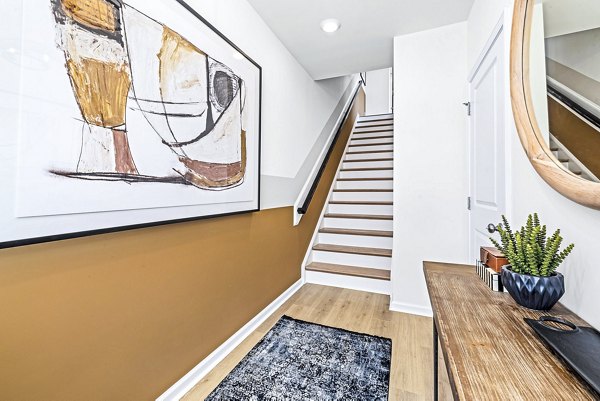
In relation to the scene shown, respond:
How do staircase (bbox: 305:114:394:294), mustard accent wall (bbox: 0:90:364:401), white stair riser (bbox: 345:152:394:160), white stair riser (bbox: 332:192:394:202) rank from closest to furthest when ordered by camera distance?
mustard accent wall (bbox: 0:90:364:401)
staircase (bbox: 305:114:394:294)
white stair riser (bbox: 332:192:394:202)
white stair riser (bbox: 345:152:394:160)

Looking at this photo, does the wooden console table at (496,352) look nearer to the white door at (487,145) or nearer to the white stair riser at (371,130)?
the white door at (487,145)

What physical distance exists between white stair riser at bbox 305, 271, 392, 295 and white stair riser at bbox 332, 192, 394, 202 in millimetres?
1150

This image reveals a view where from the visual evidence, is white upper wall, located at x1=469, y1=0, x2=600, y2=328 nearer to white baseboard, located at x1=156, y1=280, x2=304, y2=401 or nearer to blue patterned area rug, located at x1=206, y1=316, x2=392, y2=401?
blue patterned area rug, located at x1=206, y1=316, x2=392, y2=401

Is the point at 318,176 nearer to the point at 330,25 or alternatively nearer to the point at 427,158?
the point at 427,158

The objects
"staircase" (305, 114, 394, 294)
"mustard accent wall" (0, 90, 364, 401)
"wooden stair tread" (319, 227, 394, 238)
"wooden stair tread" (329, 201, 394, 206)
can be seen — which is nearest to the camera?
"mustard accent wall" (0, 90, 364, 401)

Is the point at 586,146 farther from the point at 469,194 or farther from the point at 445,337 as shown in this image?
the point at 469,194

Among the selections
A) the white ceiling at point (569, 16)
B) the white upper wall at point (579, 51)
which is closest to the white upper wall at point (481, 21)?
the white ceiling at point (569, 16)

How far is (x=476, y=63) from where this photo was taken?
70.0 inches

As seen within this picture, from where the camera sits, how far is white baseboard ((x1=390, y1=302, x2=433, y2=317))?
86.7 inches

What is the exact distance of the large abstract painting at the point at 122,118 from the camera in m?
0.80

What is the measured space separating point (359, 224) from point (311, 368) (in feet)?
6.38

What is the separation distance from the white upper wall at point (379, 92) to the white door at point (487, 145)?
4.76m

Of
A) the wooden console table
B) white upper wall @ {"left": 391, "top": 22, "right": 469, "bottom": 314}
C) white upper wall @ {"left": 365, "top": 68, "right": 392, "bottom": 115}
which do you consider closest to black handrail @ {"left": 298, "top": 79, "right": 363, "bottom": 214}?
white upper wall @ {"left": 391, "top": 22, "right": 469, "bottom": 314}

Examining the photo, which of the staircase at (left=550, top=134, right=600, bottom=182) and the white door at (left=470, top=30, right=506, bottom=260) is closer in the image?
the staircase at (left=550, top=134, right=600, bottom=182)
